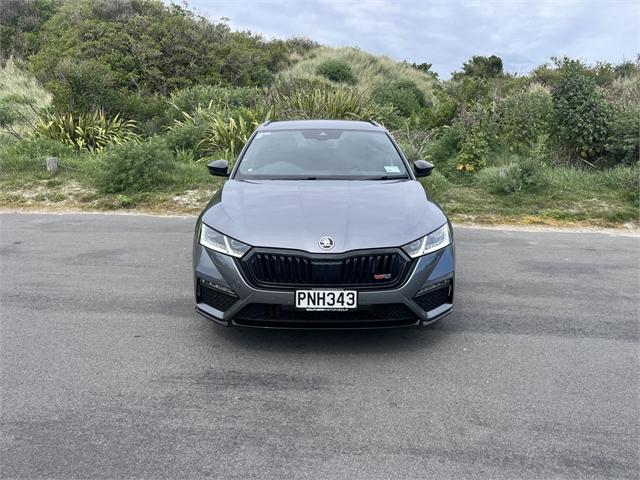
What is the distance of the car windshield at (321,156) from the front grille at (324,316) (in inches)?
61.4

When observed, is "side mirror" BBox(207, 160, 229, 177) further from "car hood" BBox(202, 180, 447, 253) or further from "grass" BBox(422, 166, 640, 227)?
"grass" BBox(422, 166, 640, 227)

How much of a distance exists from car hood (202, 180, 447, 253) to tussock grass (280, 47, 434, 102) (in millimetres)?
21913

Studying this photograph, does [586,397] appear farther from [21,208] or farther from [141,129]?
[141,129]

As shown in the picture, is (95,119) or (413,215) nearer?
(413,215)

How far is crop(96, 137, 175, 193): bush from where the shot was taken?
9617 millimetres

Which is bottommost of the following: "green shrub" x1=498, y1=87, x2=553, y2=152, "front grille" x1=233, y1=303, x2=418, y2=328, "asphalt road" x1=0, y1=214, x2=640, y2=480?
"asphalt road" x1=0, y1=214, x2=640, y2=480

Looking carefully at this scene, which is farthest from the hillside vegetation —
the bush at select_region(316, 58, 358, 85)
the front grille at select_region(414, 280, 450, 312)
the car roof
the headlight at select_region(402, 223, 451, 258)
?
the bush at select_region(316, 58, 358, 85)

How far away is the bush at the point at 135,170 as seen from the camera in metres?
9.62

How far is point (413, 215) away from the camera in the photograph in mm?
4008

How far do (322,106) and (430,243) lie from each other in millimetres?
8800

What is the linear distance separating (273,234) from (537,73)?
20.4 meters

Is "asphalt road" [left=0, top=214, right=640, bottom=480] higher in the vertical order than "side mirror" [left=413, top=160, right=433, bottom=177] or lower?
lower

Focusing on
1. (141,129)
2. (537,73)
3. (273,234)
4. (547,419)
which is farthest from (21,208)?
(537,73)

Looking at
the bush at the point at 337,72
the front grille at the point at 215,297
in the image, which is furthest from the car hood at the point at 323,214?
the bush at the point at 337,72
